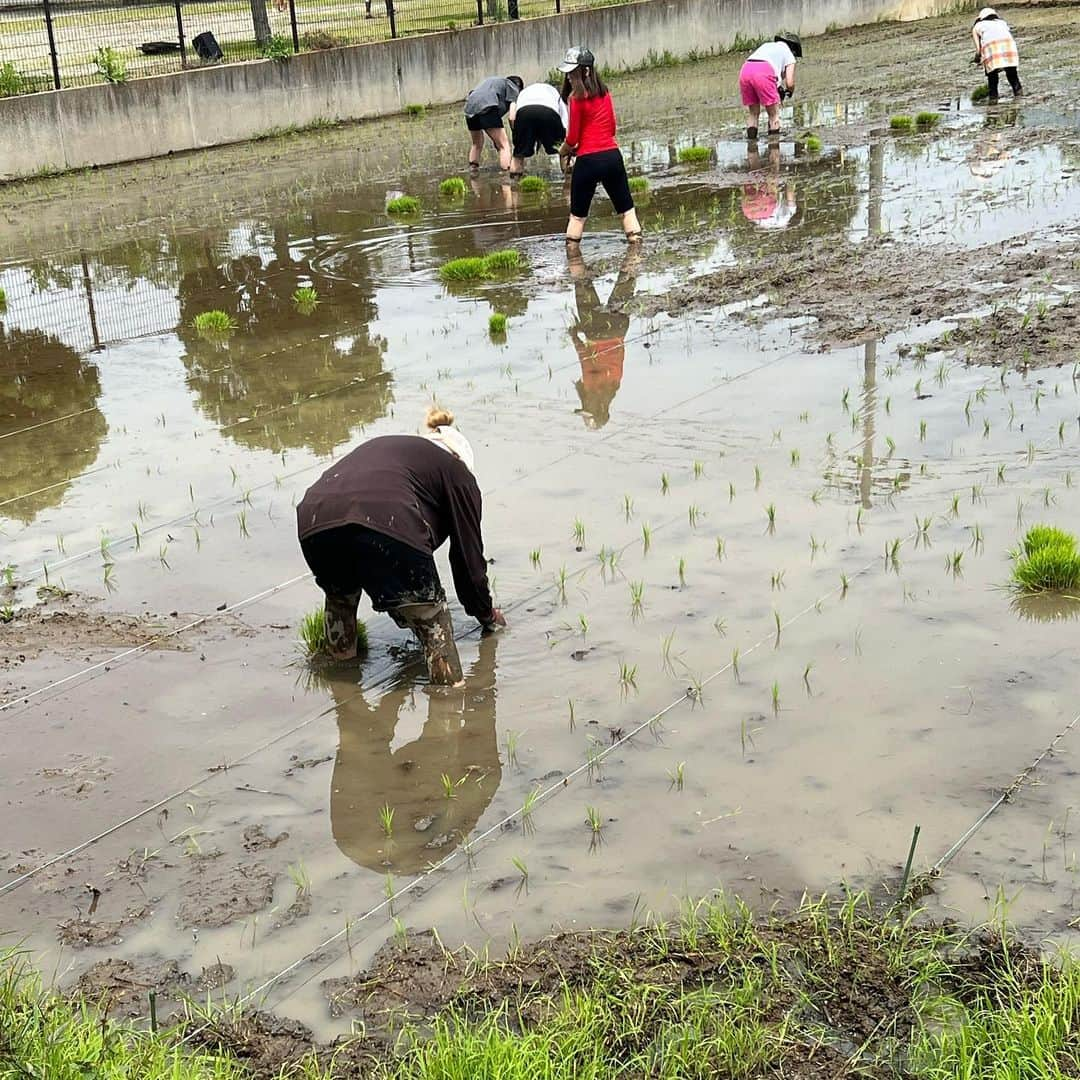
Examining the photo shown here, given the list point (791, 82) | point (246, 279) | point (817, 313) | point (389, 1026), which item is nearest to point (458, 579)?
point (389, 1026)

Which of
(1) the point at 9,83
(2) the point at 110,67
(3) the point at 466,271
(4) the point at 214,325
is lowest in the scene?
(4) the point at 214,325

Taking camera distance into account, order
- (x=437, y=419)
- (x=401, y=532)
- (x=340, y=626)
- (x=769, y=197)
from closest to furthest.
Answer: (x=401, y=532)
(x=437, y=419)
(x=340, y=626)
(x=769, y=197)

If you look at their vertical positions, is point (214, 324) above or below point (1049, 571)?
above

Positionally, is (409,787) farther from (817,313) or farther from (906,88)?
(906,88)

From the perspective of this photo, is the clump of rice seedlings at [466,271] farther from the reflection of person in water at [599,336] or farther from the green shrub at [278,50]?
the green shrub at [278,50]

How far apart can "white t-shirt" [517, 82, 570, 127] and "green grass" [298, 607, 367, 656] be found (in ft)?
38.9

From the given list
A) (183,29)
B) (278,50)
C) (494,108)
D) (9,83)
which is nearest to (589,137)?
(494,108)

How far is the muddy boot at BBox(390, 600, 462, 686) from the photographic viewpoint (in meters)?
5.14

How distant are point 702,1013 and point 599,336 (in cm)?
690

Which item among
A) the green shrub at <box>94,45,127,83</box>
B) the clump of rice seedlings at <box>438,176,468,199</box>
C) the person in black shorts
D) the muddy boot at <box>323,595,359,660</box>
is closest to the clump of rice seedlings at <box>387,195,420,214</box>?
the clump of rice seedlings at <box>438,176,468,199</box>

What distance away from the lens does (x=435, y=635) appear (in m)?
5.21

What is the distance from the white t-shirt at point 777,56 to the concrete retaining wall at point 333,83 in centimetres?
806

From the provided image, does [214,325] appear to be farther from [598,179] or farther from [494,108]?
[494,108]

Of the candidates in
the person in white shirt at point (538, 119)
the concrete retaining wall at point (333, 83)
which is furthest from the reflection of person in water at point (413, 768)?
the concrete retaining wall at point (333, 83)
